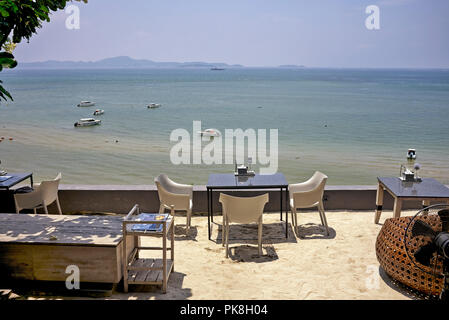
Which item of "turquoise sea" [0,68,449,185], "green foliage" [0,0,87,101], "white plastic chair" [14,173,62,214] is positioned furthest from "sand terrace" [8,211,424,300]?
"turquoise sea" [0,68,449,185]

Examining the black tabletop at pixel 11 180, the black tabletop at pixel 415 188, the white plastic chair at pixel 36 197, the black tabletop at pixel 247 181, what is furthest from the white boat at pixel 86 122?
the black tabletop at pixel 415 188

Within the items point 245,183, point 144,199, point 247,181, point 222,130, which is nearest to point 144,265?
point 245,183

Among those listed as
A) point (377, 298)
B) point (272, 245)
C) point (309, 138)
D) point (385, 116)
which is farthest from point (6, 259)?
point (385, 116)

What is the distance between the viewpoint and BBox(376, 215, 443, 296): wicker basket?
149 inches

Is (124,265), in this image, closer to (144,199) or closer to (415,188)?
(144,199)

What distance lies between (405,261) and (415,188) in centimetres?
181

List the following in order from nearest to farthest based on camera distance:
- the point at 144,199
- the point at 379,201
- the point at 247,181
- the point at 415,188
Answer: the point at 415,188 → the point at 247,181 → the point at 379,201 → the point at 144,199

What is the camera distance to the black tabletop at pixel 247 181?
5582 mm

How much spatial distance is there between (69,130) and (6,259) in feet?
99.6

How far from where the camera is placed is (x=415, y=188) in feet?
18.1

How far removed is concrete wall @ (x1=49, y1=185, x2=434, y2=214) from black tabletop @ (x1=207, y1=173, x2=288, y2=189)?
17.7 inches

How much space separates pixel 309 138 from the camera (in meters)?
28.4

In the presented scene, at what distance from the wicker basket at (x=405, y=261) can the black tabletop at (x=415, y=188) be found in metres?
1.01

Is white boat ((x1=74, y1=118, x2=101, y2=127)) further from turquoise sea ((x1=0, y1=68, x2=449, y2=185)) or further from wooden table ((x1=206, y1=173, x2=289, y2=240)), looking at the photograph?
wooden table ((x1=206, y1=173, x2=289, y2=240))
